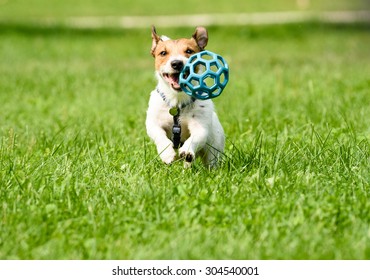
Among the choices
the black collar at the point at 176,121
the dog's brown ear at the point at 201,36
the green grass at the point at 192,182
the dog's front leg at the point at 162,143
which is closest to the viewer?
the green grass at the point at 192,182

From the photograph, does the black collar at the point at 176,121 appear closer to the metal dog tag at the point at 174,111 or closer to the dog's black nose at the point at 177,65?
the metal dog tag at the point at 174,111

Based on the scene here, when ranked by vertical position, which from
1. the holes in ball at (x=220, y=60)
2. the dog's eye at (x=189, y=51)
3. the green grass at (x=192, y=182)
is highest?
the dog's eye at (x=189, y=51)

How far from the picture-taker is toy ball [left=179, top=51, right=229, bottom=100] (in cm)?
556

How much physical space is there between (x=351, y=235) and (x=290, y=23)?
19.8 metres

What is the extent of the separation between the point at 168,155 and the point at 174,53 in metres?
0.84

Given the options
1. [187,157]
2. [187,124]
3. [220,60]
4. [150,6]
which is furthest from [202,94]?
[150,6]

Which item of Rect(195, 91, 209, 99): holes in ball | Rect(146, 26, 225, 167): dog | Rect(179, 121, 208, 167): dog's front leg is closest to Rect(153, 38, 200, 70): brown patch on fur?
Rect(146, 26, 225, 167): dog

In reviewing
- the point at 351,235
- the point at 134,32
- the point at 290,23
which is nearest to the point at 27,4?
the point at 134,32

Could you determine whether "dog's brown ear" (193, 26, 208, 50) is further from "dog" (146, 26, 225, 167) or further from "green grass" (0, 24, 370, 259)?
"green grass" (0, 24, 370, 259)

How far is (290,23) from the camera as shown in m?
23.6

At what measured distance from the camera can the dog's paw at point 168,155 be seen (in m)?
5.64

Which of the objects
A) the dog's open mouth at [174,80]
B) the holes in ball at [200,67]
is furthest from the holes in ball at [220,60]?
the dog's open mouth at [174,80]

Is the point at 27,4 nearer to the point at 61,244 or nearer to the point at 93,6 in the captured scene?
the point at 93,6

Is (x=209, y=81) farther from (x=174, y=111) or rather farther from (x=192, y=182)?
(x=192, y=182)
